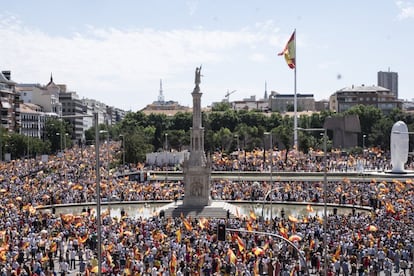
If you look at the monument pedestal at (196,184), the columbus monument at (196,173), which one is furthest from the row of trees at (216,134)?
the monument pedestal at (196,184)

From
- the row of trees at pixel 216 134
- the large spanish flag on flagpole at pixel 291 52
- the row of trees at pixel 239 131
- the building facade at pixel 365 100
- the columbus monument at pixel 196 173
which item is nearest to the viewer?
the columbus monument at pixel 196 173

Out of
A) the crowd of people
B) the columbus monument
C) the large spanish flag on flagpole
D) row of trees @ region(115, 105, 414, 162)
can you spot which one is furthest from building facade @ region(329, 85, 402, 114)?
the columbus monument

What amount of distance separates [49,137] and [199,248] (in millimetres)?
108509

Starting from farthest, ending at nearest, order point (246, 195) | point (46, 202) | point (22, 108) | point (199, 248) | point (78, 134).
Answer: point (78, 134) < point (22, 108) < point (246, 195) < point (46, 202) < point (199, 248)

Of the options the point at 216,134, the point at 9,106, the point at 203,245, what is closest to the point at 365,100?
the point at 216,134

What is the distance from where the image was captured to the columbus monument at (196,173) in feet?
171


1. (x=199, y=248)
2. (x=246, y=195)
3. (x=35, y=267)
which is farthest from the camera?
(x=246, y=195)

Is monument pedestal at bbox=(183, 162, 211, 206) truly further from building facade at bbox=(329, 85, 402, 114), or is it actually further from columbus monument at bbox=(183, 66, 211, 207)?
building facade at bbox=(329, 85, 402, 114)

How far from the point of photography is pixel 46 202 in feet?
187

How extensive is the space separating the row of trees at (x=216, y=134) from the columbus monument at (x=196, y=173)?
43308 mm

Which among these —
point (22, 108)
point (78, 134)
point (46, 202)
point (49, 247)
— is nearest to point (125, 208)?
point (46, 202)

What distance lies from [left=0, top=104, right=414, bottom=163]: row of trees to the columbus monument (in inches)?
1705

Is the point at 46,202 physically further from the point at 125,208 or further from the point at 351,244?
the point at 351,244

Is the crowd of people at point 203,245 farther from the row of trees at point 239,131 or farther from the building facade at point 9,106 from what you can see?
the building facade at point 9,106
